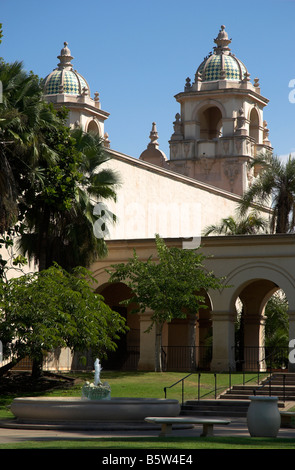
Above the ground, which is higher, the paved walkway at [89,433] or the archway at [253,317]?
the archway at [253,317]

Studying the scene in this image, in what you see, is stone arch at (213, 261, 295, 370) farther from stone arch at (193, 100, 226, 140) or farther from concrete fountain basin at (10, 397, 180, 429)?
stone arch at (193, 100, 226, 140)

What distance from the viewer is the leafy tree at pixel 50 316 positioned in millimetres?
28594

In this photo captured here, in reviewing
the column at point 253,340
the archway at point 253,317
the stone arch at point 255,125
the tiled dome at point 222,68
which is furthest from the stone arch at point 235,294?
the stone arch at point 255,125

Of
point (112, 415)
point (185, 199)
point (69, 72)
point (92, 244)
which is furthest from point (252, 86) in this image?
point (112, 415)

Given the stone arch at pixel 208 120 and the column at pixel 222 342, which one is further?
the stone arch at pixel 208 120

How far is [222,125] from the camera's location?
6962cm

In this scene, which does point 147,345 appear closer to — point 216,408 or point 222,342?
point 222,342

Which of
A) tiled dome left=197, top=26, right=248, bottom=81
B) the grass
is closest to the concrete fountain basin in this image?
the grass

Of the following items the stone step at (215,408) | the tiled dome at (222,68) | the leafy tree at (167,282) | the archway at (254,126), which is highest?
the tiled dome at (222,68)

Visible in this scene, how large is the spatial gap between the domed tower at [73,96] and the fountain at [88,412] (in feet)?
141

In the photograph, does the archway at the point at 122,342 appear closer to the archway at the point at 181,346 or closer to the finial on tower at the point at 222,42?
the archway at the point at 181,346

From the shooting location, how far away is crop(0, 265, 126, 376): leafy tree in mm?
28594

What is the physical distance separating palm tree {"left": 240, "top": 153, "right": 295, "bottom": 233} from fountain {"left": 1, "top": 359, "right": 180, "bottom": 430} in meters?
17.8
